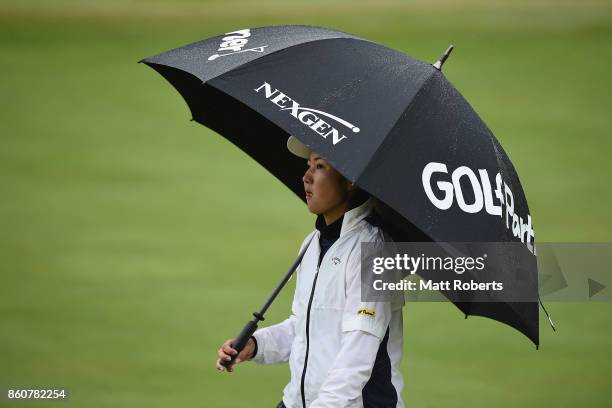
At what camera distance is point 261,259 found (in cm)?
866

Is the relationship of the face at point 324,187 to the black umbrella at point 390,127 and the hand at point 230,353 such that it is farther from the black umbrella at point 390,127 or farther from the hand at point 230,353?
the hand at point 230,353

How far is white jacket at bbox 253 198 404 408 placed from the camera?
3.75 metres

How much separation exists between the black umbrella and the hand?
0.08 metres

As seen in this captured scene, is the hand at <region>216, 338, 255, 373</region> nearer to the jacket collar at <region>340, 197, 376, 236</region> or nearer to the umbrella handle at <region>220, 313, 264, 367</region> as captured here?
the umbrella handle at <region>220, 313, 264, 367</region>

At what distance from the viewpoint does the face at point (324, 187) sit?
3.99 metres

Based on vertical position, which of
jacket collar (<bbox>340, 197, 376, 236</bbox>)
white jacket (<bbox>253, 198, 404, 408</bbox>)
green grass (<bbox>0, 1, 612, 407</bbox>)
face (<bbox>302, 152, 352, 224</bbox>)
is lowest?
white jacket (<bbox>253, 198, 404, 408</bbox>)

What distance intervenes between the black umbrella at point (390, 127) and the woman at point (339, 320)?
184mm

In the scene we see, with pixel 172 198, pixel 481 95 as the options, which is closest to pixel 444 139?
pixel 172 198

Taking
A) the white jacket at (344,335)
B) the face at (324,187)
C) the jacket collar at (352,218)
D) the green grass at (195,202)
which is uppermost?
the green grass at (195,202)

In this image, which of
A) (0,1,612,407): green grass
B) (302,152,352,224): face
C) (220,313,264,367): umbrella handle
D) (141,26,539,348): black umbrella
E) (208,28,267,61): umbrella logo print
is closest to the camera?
(141,26,539,348): black umbrella

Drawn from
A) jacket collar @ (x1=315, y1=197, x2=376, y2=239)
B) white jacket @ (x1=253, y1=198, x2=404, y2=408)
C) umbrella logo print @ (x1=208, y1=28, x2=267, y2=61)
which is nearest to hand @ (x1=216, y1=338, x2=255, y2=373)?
white jacket @ (x1=253, y1=198, x2=404, y2=408)

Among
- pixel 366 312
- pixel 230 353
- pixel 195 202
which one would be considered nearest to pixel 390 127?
pixel 366 312

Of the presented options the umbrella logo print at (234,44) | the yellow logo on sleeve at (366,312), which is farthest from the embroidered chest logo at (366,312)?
the umbrella logo print at (234,44)

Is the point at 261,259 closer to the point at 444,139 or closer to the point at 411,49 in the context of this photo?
the point at 444,139
